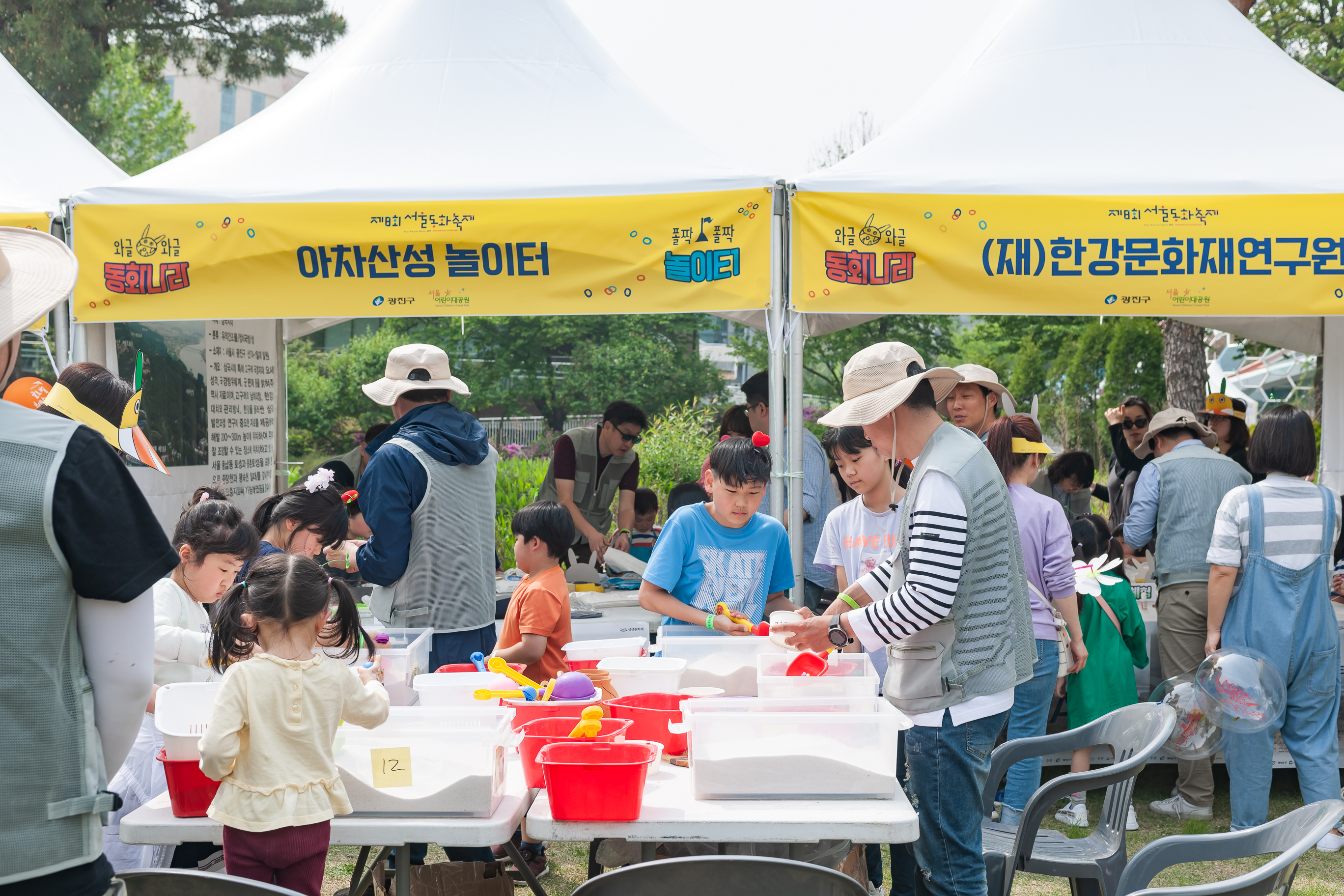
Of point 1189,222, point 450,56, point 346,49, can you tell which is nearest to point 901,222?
point 1189,222

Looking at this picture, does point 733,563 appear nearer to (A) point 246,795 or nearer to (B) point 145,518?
(A) point 246,795

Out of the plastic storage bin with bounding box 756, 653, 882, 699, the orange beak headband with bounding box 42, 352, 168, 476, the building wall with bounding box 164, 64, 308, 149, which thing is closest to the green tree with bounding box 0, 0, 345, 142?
the orange beak headband with bounding box 42, 352, 168, 476

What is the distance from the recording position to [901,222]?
385 cm

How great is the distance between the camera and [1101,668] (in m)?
4.06

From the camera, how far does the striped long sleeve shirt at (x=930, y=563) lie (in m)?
2.37

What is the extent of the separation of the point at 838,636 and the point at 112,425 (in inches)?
81.7

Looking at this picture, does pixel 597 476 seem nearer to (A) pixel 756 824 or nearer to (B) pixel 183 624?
(B) pixel 183 624

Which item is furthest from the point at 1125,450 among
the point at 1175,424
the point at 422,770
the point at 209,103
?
the point at 209,103

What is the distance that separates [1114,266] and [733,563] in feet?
5.99

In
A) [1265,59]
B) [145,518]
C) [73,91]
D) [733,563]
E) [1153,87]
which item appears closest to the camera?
[145,518]

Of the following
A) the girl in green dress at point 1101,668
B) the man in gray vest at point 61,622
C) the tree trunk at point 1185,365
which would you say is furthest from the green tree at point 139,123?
the man in gray vest at point 61,622

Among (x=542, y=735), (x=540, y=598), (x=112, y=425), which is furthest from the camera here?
(x=540, y=598)

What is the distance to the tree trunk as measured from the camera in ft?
31.5

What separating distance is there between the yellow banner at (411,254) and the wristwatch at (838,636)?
155cm
